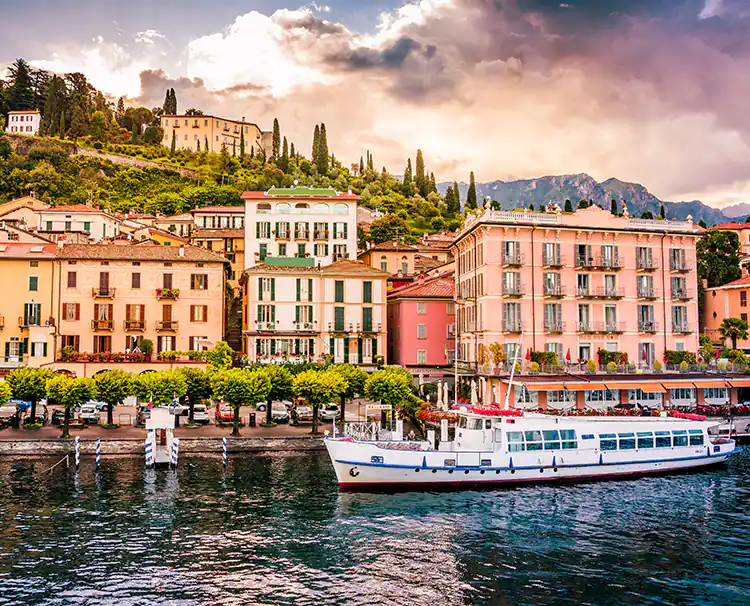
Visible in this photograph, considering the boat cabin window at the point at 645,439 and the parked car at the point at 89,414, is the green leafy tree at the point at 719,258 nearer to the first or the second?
the boat cabin window at the point at 645,439

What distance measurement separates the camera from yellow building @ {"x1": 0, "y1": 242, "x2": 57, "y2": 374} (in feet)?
235

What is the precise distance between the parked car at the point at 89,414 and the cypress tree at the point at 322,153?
126247mm

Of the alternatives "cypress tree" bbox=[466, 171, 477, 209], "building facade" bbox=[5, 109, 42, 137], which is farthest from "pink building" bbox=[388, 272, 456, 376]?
"building facade" bbox=[5, 109, 42, 137]

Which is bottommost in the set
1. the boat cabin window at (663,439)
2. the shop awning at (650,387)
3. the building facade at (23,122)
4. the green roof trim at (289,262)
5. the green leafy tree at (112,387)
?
the boat cabin window at (663,439)

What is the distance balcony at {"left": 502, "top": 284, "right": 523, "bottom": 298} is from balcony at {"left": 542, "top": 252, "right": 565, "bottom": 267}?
3.69 metres

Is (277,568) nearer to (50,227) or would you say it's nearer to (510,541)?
(510,541)

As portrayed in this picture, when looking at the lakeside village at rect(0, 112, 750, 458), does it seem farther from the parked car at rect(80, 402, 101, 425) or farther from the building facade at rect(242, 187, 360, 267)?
the building facade at rect(242, 187, 360, 267)

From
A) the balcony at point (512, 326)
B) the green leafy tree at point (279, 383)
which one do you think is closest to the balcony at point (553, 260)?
the balcony at point (512, 326)

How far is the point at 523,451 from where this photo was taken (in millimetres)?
46188

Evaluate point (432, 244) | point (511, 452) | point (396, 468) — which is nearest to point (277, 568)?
point (396, 468)

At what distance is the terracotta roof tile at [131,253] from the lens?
74.3 metres

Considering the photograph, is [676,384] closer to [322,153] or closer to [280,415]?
[280,415]

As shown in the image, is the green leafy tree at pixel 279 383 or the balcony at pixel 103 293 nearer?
the green leafy tree at pixel 279 383

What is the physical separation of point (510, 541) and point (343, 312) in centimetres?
4565
